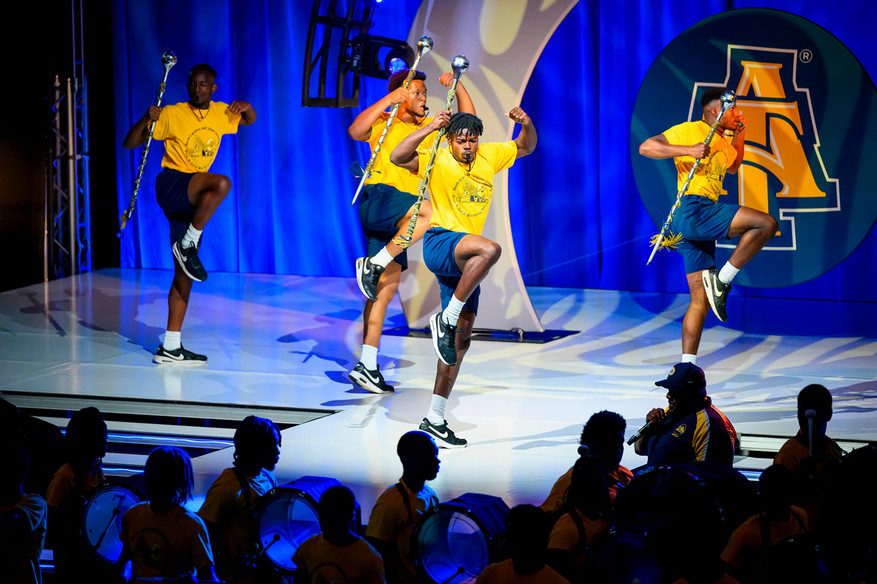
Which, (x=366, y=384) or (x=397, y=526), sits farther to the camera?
(x=366, y=384)

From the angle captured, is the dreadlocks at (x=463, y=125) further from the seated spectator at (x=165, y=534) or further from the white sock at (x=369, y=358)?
the seated spectator at (x=165, y=534)

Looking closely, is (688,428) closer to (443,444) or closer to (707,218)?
(443,444)

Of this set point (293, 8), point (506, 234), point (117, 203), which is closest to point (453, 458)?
point (506, 234)

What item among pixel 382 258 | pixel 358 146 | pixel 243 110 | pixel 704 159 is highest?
pixel 243 110

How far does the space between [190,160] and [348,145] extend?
13.8 ft

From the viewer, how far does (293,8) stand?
36.6 feet

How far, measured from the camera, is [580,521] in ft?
10.6

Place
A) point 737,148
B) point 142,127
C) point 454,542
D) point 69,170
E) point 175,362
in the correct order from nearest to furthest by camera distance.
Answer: point 454,542, point 737,148, point 142,127, point 175,362, point 69,170

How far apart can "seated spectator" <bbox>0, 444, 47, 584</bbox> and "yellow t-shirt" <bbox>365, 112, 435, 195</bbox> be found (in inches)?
144

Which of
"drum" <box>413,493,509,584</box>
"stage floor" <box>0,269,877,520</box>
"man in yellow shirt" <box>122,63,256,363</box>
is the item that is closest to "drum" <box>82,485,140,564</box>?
"drum" <box>413,493,509,584</box>

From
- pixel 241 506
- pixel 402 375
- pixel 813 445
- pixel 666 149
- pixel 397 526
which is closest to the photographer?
pixel 397 526

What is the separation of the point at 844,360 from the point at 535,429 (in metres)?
2.70

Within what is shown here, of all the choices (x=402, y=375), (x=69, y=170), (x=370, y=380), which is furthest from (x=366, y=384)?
(x=69, y=170)

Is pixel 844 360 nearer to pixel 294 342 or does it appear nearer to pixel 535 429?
pixel 535 429
